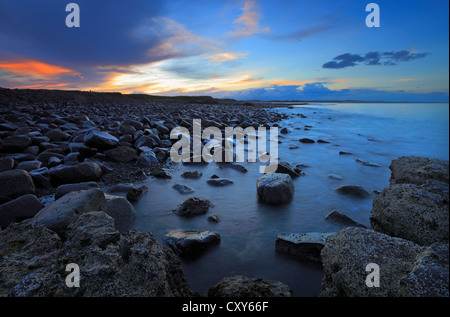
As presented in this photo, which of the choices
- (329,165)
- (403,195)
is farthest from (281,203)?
(329,165)

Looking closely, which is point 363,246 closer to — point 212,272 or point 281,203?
point 212,272

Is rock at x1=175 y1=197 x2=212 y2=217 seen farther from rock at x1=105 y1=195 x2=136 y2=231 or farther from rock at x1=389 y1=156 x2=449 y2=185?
rock at x1=389 y1=156 x2=449 y2=185

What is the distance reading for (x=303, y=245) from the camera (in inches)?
91.4

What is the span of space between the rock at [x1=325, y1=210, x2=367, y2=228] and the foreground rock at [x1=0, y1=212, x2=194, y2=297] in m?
2.24

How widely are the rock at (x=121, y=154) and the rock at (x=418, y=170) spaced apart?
5.14 metres

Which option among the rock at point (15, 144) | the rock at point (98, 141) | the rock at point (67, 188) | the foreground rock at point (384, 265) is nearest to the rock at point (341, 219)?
the foreground rock at point (384, 265)

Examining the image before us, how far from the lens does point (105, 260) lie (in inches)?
56.6

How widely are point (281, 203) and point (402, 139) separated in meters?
9.89

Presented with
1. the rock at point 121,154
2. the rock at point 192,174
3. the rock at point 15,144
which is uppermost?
the rock at point 15,144

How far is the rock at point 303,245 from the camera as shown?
2264 mm

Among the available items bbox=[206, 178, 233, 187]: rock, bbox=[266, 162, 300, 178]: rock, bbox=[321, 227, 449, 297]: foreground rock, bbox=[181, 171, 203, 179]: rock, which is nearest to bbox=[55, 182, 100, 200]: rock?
bbox=[181, 171, 203, 179]: rock

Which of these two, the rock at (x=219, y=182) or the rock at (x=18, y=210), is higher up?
the rock at (x=18, y=210)

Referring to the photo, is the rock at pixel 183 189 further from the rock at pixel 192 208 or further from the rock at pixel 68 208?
the rock at pixel 68 208

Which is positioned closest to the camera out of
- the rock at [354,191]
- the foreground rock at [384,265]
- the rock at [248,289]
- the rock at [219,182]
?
the foreground rock at [384,265]
